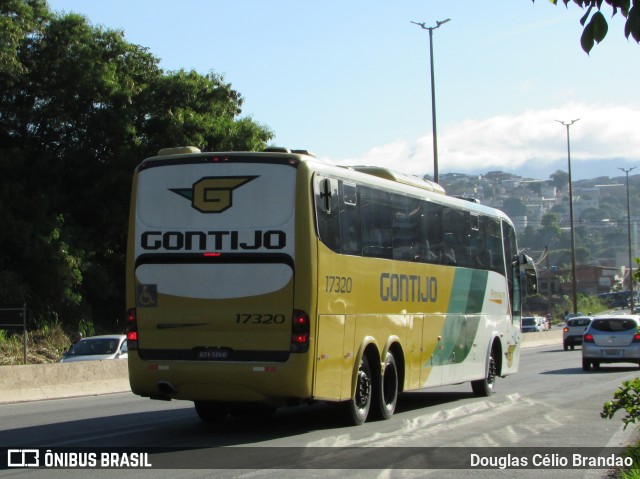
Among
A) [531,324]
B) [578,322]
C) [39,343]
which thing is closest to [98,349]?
[39,343]

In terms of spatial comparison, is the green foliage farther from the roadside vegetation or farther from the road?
the roadside vegetation

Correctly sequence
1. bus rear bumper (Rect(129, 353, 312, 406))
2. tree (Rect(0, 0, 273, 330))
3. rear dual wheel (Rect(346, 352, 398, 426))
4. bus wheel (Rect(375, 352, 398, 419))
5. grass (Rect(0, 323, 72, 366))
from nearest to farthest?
bus rear bumper (Rect(129, 353, 312, 406)) → rear dual wheel (Rect(346, 352, 398, 426)) → bus wheel (Rect(375, 352, 398, 419)) → grass (Rect(0, 323, 72, 366)) → tree (Rect(0, 0, 273, 330))

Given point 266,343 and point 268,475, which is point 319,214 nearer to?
point 266,343

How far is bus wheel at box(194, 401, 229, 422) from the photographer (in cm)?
1546

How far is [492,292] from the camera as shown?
2150cm

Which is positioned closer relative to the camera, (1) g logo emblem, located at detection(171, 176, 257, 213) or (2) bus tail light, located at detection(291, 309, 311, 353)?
(2) bus tail light, located at detection(291, 309, 311, 353)

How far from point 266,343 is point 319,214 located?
1.78 meters

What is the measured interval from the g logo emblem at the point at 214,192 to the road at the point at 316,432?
2.90 m

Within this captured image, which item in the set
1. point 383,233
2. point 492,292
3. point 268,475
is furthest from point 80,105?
point 268,475

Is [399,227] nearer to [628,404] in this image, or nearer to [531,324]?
[628,404]

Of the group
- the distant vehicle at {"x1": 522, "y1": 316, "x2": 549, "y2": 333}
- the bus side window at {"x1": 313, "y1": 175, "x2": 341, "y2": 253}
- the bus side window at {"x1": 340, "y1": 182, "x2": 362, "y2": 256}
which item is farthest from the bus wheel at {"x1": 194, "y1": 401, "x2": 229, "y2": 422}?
the distant vehicle at {"x1": 522, "y1": 316, "x2": 549, "y2": 333}

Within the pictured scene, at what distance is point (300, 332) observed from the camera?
13.0 m

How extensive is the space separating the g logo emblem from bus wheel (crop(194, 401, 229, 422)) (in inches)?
129

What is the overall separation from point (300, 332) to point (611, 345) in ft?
66.4
